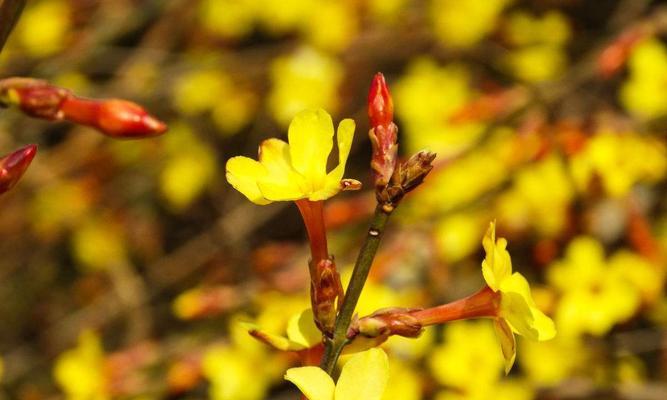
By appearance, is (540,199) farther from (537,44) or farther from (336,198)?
(537,44)

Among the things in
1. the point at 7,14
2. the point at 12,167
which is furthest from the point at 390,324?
the point at 7,14

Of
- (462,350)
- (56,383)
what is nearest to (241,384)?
(462,350)

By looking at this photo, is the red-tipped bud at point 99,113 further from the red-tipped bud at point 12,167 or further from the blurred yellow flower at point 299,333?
the blurred yellow flower at point 299,333

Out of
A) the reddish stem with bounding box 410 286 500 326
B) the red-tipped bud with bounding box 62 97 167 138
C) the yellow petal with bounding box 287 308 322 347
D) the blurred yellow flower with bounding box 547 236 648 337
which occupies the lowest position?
the blurred yellow flower with bounding box 547 236 648 337

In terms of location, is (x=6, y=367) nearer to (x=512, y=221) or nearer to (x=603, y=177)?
(x=512, y=221)

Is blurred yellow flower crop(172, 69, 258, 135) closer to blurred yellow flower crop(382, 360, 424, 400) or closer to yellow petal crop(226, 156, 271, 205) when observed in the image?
blurred yellow flower crop(382, 360, 424, 400)

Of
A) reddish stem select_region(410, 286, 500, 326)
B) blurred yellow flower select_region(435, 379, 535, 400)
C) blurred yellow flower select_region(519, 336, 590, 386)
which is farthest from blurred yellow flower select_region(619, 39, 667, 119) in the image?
reddish stem select_region(410, 286, 500, 326)

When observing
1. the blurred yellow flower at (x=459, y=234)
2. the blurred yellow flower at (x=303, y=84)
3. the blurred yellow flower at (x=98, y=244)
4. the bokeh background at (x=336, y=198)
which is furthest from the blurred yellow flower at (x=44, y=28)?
the blurred yellow flower at (x=459, y=234)
